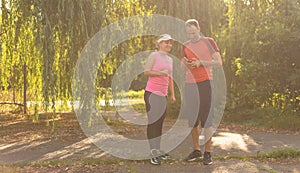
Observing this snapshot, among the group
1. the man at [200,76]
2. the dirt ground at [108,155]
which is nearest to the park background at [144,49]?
the dirt ground at [108,155]

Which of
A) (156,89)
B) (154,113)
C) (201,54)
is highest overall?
(201,54)

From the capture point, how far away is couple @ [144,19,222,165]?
4531mm

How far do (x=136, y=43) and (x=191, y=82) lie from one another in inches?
157

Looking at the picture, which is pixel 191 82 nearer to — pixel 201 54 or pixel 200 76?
pixel 200 76

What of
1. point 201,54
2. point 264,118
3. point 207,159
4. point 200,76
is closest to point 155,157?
point 207,159

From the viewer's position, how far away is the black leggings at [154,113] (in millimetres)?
4629

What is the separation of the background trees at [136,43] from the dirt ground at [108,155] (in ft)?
2.27

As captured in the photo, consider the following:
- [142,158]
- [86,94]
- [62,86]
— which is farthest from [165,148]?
[62,86]

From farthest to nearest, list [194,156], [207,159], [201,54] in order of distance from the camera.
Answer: [194,156] → [201,54] → [207,159]

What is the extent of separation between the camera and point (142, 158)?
4.72 m

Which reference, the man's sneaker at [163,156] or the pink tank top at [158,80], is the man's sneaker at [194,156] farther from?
the pink tank top at [158,80]

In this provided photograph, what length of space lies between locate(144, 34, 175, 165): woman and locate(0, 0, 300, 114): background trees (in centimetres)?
166

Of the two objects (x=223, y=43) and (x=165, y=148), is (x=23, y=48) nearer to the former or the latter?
(x=165, y=148)

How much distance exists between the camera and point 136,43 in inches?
333
